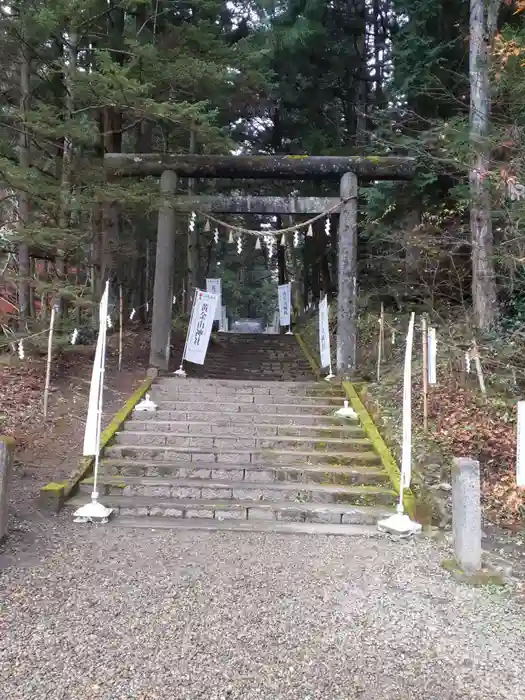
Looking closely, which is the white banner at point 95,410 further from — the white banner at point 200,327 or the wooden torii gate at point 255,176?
the white banner at point 200,327

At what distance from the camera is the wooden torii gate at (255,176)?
9.88m

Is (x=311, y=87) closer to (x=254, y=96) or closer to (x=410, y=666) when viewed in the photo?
(x=254, y=96)

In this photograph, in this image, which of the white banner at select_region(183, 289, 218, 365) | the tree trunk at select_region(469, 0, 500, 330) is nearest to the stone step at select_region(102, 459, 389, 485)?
the tree trunk at select_region(469, 0, 500, 330)

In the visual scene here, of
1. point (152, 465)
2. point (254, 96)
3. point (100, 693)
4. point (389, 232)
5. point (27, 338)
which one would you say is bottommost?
point (100, 693)

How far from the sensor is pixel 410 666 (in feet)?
9.39

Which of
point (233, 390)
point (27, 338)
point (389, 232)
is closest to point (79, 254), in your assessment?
point (27, 338)

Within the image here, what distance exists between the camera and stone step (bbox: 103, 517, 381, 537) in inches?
196

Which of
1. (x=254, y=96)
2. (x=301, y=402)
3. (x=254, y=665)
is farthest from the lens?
(x=254, y=96)

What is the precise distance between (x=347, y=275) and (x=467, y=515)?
6.54 meters

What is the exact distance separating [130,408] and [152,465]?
1.73m

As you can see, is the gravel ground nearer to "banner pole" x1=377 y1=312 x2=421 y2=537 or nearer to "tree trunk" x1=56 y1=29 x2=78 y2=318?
"banner pole" x1=377 y1=312 x2=421 y2=537

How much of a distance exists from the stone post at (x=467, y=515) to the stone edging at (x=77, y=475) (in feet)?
12.2

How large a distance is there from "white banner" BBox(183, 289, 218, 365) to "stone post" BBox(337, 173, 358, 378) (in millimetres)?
2689

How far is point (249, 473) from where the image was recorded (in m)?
6.12
